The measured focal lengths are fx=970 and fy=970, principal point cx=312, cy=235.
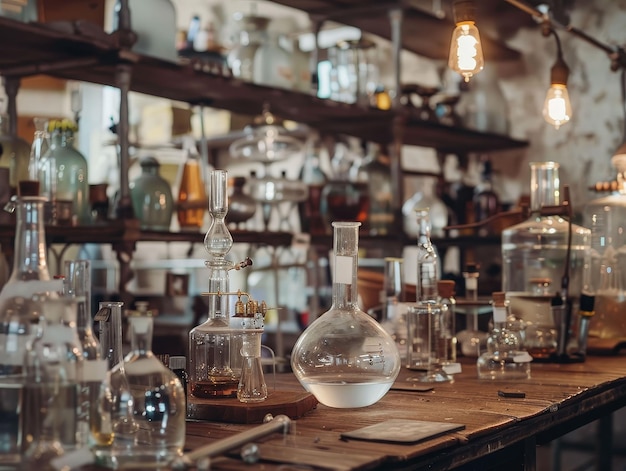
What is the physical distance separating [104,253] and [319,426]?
427 centimetres

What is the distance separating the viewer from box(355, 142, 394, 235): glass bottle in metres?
4.09

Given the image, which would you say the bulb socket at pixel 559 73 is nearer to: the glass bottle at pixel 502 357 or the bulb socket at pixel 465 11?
the bulb socket at pixel 465 11

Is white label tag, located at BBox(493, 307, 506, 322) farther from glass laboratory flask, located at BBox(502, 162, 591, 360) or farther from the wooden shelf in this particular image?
the wooden shelf

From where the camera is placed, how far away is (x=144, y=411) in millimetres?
1366

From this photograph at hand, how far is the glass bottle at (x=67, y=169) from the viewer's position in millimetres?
2803

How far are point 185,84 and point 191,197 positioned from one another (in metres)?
0.42

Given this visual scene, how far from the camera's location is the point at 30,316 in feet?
4.60

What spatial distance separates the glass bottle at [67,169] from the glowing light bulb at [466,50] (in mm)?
1127

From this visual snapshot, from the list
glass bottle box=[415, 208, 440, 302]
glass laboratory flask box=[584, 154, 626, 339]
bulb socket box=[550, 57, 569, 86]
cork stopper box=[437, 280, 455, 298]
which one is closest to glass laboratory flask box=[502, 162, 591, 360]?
glass laboratory flask box=[584, 154, 626, 339]

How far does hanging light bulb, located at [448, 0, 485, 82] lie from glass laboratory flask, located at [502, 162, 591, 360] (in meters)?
0.68

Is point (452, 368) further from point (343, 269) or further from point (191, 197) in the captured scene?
point (191, 197)

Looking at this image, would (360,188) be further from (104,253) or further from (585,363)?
(104,253)

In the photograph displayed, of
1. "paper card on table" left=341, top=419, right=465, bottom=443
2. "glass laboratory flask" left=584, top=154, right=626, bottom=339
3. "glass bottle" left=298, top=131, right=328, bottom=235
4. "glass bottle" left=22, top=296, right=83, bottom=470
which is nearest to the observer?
"glass bottle" left=22, top=296, right=83, bottom=470

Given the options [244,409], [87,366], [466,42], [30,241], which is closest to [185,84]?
[466,42]
